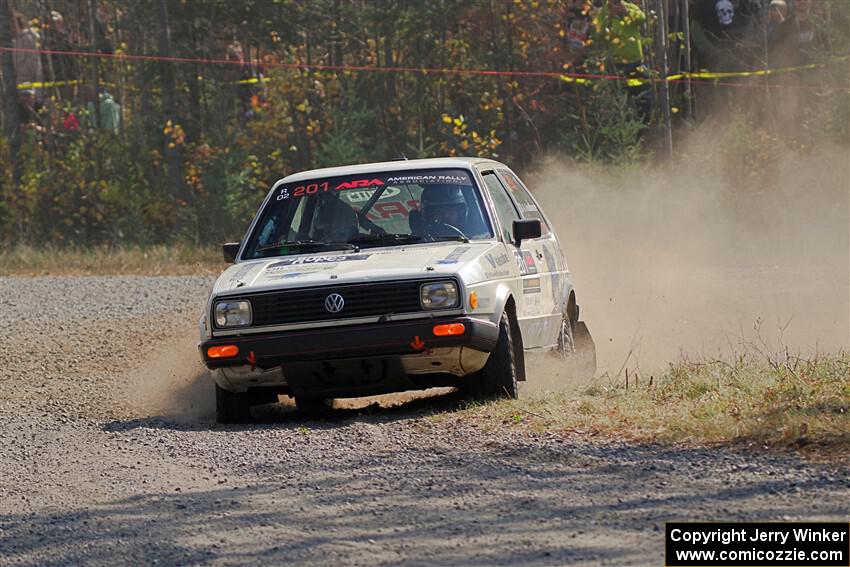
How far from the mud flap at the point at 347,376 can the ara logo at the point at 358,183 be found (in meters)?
1.62

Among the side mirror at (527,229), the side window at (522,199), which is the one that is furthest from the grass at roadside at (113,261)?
the side mirror at (527,229)

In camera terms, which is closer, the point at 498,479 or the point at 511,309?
the point at 498,479

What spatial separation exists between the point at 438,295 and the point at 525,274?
1.37m

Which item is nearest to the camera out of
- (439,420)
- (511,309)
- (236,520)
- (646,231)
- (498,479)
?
(236,520)

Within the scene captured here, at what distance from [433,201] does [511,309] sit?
1.00 meters

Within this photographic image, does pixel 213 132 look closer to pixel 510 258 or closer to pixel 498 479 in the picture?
pixel 510 258

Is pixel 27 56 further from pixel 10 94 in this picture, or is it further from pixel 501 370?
pixel 501 370

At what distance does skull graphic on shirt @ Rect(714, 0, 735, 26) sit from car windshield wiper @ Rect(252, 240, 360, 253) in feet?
51.5

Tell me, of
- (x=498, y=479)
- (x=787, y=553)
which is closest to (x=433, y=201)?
(x=498, y=479)

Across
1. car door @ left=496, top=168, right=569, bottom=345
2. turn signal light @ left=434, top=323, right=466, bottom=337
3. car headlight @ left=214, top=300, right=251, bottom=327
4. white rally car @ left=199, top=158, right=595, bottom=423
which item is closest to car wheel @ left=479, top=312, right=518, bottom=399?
white rally car @ left=199, top=158, right=595, bottom=423

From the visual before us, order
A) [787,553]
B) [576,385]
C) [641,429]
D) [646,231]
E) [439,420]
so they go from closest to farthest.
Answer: [787,553]
[641,429]
[439,420]
[576,385]
[646,231]

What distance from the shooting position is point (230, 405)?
28.7 ft

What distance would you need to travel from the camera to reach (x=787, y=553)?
15.7 ft

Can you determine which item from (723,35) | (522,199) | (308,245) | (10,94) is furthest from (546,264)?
(10,94)
